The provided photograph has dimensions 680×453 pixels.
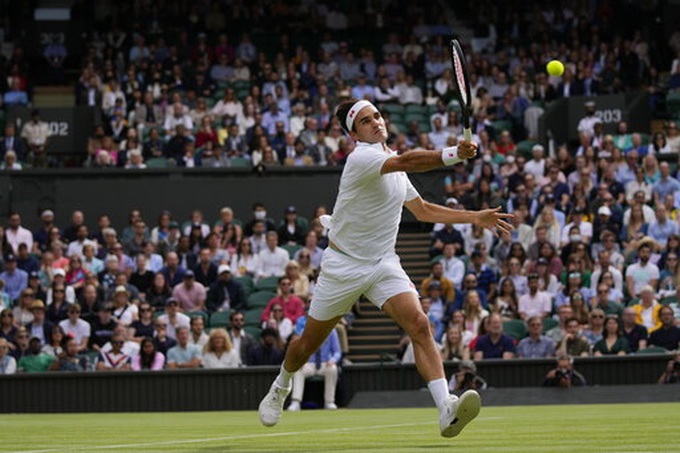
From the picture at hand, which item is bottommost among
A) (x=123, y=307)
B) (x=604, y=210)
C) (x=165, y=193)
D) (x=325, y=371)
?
(x=325, y=371)

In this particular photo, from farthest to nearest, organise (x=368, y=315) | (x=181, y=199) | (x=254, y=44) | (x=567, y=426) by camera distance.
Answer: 1. (x=254, y=44)
2. (x=181, y=199)
3. (x=368, y=315)
4. (x=567, y=426)

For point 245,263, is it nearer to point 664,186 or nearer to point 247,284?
point 247,284

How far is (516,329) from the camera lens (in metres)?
21.1

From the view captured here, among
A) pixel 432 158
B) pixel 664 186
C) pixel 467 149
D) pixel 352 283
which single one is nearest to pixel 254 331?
pixel 664 186

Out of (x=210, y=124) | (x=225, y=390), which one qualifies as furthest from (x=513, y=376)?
(x=210, y=124)

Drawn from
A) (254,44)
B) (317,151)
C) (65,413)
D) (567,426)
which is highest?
(254,44)

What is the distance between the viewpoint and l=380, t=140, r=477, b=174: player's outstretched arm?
28.8 ft

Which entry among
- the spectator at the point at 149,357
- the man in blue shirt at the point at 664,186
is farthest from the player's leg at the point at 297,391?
the man in blue shirt at the point at 664,186

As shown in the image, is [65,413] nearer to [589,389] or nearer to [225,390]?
[225,390]

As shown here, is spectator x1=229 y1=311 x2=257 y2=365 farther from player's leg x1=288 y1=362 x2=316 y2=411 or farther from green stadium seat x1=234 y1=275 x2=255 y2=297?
green stadium seat x1=234 y1=275 x2=255 y2=297

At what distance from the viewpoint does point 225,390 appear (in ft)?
66.9

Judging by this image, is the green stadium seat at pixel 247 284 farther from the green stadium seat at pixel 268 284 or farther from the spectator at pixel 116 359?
the spectator at pixel 116 359

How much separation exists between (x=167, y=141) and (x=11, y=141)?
301cm

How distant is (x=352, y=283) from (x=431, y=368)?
2.91ft
